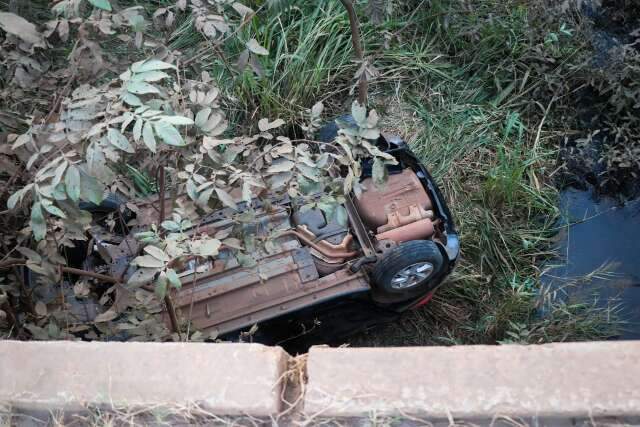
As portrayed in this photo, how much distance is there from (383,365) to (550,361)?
0.48 metres

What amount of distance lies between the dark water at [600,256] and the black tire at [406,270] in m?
0.96

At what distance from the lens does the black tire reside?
111 inches

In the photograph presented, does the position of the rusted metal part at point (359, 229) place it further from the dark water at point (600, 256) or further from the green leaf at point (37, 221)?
the green leaf at point (37, 221)

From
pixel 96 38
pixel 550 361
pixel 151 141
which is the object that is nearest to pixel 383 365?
pixel 550 361

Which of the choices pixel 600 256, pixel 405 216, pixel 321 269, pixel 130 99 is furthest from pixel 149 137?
pixel 600 256

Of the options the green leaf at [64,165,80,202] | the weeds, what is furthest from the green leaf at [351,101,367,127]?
the weeds

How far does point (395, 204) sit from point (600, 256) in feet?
4.97

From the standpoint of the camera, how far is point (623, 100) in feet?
13.2

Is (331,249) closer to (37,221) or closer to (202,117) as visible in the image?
(202,117)

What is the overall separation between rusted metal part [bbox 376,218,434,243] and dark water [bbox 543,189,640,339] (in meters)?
0.94

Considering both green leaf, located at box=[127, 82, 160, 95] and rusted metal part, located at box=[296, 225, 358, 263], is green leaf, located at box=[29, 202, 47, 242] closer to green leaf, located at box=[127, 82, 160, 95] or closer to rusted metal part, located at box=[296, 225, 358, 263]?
green leaf, located at box=[127, 82, 160, 95]

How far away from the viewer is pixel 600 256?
3.79 meters

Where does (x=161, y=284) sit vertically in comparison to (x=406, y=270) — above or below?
above

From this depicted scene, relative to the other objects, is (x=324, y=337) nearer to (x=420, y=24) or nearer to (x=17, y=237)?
(x=17, y=237)
